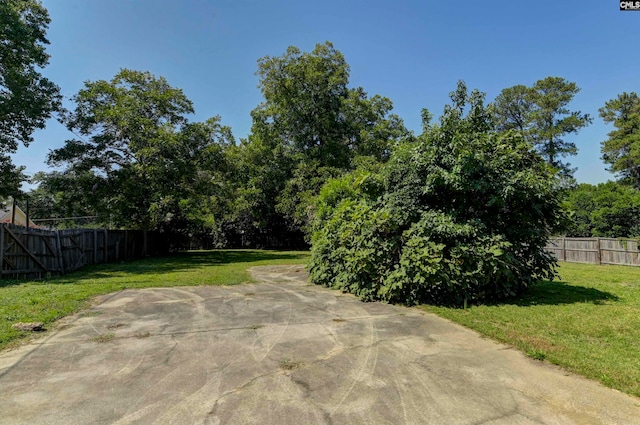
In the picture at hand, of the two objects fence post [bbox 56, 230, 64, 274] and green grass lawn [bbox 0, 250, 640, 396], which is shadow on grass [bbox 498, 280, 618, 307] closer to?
green grass lawn [bbox 0, 250, 640, 396]

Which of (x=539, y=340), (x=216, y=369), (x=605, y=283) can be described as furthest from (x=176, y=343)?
(x=605, y=283)

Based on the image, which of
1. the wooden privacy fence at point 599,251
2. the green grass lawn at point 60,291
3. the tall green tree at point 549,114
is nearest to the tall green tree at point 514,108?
the tall green tree at point 549,114

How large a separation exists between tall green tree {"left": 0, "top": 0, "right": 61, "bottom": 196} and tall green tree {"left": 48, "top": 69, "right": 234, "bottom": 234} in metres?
2.11

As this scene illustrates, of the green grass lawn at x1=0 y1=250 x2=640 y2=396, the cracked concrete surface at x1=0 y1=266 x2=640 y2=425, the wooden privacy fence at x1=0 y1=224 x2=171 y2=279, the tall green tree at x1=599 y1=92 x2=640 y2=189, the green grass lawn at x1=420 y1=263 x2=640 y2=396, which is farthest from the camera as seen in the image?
the tall green tree at x1=599 y1=92 x2=640 y2=189

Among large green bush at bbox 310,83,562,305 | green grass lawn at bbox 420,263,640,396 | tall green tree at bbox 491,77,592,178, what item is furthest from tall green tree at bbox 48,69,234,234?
tall green tree at bbox 491,77,592,178

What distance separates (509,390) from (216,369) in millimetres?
2727

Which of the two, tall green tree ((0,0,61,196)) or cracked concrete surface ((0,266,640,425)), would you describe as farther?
tall green tree ((0,0,61,196))

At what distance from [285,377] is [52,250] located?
1119 cm

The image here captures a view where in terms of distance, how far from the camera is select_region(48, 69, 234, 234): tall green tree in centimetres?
1795

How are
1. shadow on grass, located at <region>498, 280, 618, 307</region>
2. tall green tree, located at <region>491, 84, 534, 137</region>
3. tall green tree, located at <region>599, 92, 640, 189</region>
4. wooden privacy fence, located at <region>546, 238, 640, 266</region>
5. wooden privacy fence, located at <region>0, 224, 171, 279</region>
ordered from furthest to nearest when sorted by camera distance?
tall green tree, located at <region>491, 84, 534, 137</region> → tall green tree, located at <region>599, 92, 640, 189</region> → wooden privacy fence, located at <region>546, 238, 640, 266</region> → wooden privacy fence, located at <region>0, 224, 171, 279</region> → shadow on grass, located at <region>498, 280, 618, 307</region>

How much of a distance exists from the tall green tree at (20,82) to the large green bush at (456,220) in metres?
14.0

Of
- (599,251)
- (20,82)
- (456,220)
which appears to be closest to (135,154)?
(20,82)

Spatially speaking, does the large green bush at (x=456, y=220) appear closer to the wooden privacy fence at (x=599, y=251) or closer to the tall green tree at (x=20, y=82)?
the wooden privacy fence at (x=599, y=251)

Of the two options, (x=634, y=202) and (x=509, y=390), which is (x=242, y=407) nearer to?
(x=509, y=390)
